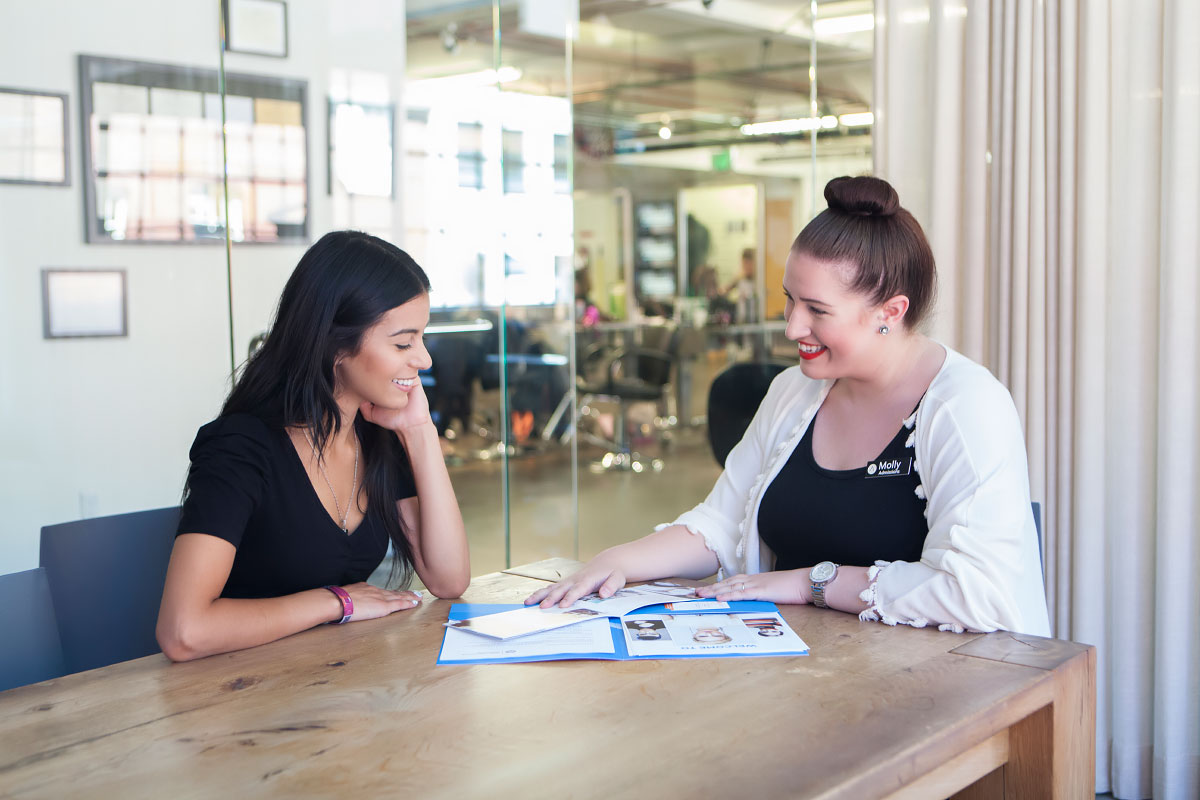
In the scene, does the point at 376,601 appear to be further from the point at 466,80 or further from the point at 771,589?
the point at 466,80

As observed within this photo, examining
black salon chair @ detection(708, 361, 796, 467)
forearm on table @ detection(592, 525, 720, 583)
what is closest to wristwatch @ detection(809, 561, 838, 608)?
forearm on table @ detection(592, 525, 720, 583)

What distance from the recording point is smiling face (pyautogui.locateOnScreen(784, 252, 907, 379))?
198 cm

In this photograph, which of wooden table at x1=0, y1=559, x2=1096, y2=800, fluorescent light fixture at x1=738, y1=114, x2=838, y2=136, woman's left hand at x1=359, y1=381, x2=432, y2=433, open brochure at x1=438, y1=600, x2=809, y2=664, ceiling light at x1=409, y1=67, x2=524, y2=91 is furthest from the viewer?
fluorescent light fixture at x1=738, y1=114, x2=838, y2=136

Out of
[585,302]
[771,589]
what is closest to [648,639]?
[771,589]

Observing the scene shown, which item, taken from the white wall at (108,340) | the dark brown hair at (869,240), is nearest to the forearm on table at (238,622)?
the dark brown hair at (869,240)

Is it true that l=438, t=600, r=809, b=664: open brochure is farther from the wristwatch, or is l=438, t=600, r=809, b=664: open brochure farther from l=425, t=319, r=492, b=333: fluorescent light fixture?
l=425, t=319, r=492, b=333: fluorescent light fixture

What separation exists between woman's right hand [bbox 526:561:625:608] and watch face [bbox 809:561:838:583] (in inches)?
13.2

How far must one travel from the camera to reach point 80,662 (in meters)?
2.00

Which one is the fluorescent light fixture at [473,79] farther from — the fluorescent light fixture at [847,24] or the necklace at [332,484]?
the necklace at [332,484]

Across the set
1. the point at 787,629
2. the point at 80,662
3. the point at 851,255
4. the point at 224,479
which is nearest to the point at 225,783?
the point at 224,479

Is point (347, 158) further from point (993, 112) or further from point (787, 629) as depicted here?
point (787, 629)

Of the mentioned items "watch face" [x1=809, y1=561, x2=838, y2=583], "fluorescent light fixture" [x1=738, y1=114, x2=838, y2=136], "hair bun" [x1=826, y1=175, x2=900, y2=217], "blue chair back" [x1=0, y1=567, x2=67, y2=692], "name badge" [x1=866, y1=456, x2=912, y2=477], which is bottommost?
"blue chair back" [x1=0, y1=567, x2=67, y2=692]

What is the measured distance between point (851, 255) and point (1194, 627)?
1.46m

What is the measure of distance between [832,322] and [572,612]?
70 cm
